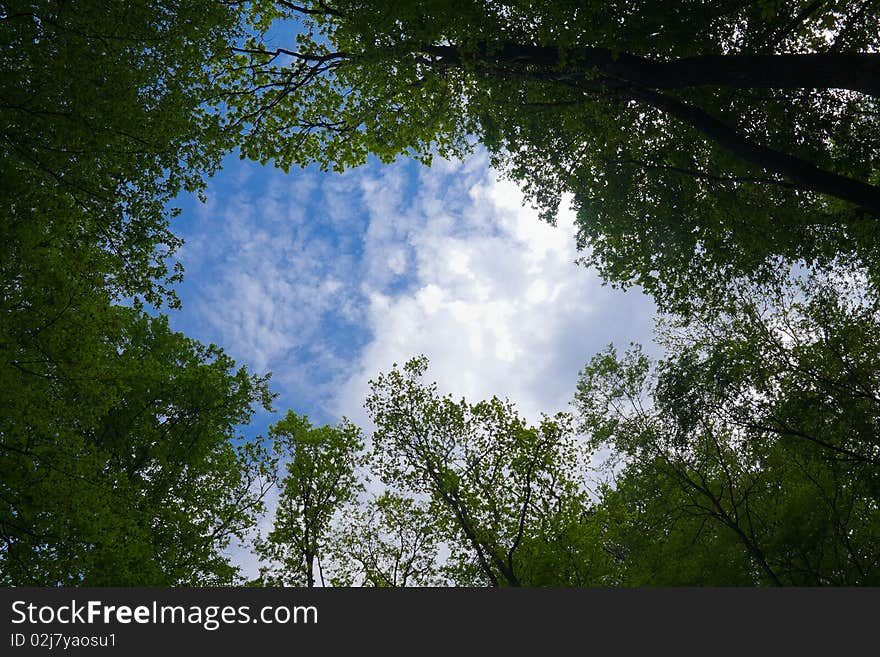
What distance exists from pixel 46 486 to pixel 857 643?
11423 mm

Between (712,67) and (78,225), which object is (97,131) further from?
(712,67)

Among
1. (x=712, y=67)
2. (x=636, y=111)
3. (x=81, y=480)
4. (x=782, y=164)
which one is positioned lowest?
(x=81, y=480)

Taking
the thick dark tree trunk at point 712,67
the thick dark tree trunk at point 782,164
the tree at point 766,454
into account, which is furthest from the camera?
the tree at point 766,454

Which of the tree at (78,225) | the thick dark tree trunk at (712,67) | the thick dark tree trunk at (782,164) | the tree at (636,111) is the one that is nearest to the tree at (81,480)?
the tree at (78,225)

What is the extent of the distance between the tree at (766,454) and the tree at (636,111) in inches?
93.2

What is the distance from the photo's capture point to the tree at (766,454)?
14141mm

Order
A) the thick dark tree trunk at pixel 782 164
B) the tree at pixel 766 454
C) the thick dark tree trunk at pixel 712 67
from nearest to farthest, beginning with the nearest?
the thick dark tree trunk at pixel 712 67, the thick dark tree trunk at pixel 782 164, the tree at pixel 766 454

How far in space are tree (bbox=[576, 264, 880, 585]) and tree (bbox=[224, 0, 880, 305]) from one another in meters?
2.37

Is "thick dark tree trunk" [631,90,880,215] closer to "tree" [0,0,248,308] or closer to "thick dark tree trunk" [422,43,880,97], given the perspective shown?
"thick dark tree trunk" [422,43,880,97]

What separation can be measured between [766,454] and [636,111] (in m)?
14.5

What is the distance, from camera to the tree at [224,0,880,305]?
27.0 ft

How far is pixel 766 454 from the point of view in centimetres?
1942

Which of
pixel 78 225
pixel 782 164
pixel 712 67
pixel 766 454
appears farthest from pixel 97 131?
pixel 766 454

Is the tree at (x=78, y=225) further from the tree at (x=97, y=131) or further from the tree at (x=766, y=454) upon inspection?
the tree at (x=766, y=454)
